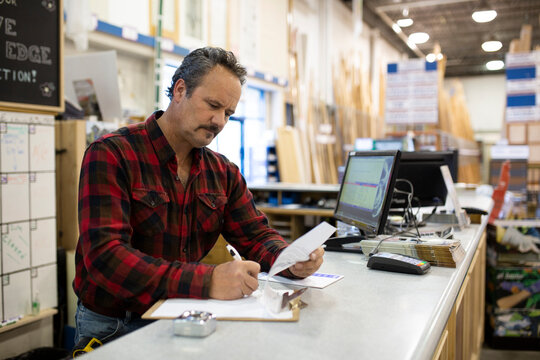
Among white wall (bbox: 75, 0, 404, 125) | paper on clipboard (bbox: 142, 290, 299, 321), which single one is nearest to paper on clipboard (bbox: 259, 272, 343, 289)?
paper on clipboard (bbox: 142, 290, 299, 321)

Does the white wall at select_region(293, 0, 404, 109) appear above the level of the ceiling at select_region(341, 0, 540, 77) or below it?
below

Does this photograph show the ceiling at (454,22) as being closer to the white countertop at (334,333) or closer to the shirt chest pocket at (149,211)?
the shirt chest pocket at (149,211)

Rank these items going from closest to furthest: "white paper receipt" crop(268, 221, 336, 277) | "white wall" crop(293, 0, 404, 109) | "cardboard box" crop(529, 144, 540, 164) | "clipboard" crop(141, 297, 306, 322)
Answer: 1. "clipboard" crop(141, 297, 306, 322)
2. "white paper receipt" crop(268, 221, 336, 277)
3. "cardboard box" crop(529, 144, 540, 164)
4. "white wall" crop(293, 0, 404, 109)

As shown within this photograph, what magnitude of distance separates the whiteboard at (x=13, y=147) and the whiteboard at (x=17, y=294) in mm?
570

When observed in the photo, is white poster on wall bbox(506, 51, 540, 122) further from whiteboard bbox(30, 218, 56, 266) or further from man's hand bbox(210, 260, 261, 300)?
man's hand bbox(210, 260, 261, 300)

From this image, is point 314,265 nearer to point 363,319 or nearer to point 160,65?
point 363,319

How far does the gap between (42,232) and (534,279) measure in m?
3.27

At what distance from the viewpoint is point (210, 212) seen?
1.67 m

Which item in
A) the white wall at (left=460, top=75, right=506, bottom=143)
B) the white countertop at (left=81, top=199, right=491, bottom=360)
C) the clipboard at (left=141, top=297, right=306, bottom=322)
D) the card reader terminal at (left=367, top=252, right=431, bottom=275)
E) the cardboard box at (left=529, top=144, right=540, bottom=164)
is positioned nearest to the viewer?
the white countertop at (left=81, top=199, right=491, bottom=360)

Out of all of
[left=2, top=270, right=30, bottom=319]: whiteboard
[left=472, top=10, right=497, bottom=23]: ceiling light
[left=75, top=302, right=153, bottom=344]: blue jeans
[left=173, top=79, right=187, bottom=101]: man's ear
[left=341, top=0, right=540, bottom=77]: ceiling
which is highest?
[left=341, top=0, right=540, bottom=77]: ceiling

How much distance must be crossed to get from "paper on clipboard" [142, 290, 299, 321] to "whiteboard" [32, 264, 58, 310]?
1.78 meters

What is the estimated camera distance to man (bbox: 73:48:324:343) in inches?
49.1

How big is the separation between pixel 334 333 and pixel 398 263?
25.1 inches

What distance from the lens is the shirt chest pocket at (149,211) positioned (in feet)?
4.79
